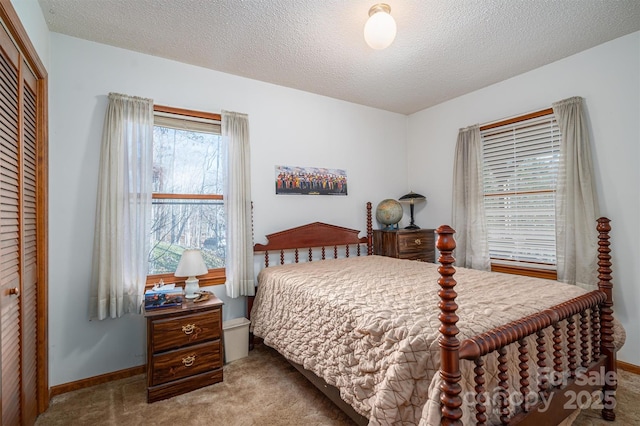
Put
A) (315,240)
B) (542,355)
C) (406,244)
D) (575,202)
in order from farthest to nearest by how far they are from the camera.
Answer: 1. (406,244)
2. (315,240)
3. (575,202)
4. (542,355)

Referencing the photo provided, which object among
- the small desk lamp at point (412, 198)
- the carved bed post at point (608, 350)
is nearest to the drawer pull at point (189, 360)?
the carved bed post at point (608, 350)

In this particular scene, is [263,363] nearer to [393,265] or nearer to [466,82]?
[393,265]

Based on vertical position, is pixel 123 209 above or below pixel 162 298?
above

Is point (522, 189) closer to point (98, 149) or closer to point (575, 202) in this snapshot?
point (575, 202)

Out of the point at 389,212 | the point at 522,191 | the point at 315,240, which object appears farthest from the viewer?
the point at 389,212

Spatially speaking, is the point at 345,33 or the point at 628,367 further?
the point at 628,367

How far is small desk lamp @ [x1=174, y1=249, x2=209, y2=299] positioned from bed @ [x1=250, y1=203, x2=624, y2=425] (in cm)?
64

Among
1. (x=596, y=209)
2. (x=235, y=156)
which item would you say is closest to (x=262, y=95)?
(x=235, y=156)

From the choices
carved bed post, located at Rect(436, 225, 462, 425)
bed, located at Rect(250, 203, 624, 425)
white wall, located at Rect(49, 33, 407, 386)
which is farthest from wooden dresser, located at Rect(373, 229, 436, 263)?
carved bed post, located at Rect(436, 225, 462, 425)

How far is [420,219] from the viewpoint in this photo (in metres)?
4.33

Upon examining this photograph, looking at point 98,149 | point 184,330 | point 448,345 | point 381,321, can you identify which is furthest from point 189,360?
point 448,345

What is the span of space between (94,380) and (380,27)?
11.1 ft

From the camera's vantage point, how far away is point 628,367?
2.47m

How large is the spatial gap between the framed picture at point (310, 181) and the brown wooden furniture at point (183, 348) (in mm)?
1482
